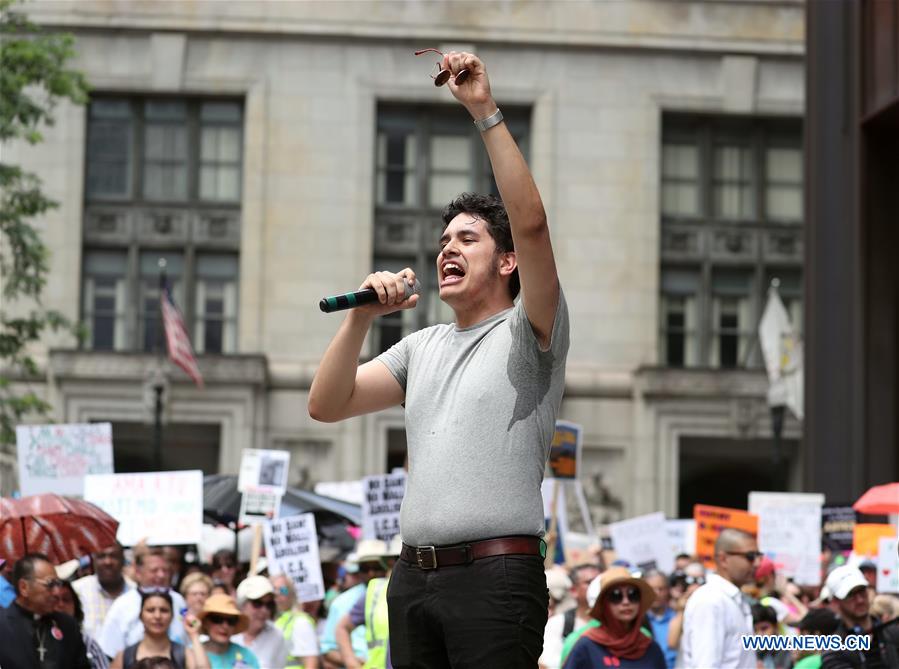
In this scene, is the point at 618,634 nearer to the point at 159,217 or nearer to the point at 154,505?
the point at 154,505

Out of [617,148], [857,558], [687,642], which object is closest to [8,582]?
[687,642]

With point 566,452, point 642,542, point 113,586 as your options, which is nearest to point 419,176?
point 566,452

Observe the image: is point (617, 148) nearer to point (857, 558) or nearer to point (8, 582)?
point (857, 558)

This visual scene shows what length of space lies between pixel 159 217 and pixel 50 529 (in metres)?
26.6

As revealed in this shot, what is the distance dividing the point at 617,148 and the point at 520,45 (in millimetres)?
3170

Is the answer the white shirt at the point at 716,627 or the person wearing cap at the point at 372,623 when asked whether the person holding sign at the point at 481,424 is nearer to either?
the person wearing cap at the point at 372,623

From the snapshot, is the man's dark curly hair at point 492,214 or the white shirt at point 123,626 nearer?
the man's dark curly hair at point 492,214

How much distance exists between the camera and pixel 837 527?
16.3m

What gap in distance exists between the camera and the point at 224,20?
36.9m

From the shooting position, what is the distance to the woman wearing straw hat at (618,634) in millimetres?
9211

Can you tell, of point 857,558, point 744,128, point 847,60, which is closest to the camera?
point 857,558

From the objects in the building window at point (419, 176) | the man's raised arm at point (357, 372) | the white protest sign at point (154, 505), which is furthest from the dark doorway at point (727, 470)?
the man's raised arm at point (357, 372)

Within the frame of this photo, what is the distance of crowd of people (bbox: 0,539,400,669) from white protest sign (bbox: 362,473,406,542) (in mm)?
1151

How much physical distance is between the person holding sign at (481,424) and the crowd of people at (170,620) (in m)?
4.63
